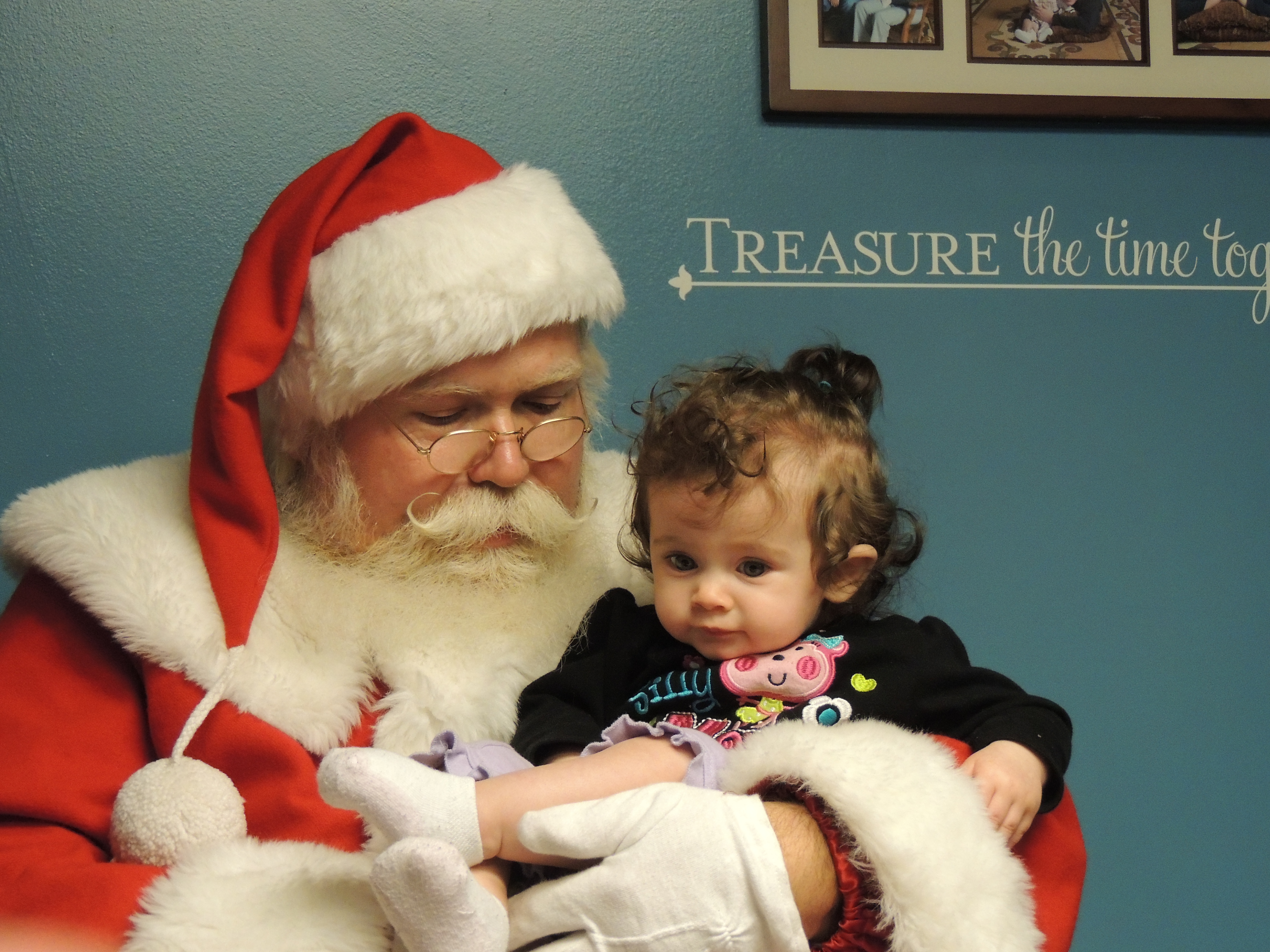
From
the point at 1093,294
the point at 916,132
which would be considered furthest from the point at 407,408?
the point at 1093,294

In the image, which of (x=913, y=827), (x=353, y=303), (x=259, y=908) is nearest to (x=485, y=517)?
(x=353, y=303)

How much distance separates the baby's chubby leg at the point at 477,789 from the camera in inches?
49.4

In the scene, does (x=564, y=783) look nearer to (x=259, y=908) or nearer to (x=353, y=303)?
(x=259, y=908)

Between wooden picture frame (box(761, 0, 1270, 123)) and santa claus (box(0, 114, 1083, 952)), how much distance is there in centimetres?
68

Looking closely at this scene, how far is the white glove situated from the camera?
Answer: 125cm

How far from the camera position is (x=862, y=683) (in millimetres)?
1573

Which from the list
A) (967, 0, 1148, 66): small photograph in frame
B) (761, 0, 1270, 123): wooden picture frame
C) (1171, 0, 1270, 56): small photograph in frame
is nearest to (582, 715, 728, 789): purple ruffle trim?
(761, 0, 1270, 123): wooden picture frame

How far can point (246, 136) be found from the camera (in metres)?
2.33

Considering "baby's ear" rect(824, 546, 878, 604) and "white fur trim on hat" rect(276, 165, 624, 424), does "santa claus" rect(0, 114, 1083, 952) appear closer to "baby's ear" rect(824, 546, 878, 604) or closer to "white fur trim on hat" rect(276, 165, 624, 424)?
"white fur trim on hat" rect(276, 165, 624, 424)

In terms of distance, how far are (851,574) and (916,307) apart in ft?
3.21

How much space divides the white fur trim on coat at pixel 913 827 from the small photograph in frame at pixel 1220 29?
1.74 metres

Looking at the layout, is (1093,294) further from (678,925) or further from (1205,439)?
(678,925)

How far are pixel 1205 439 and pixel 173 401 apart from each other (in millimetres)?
1960

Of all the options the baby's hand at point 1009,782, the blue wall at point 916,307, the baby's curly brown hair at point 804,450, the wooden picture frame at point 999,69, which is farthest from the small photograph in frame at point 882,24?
the baby's hand at point 1009,782
